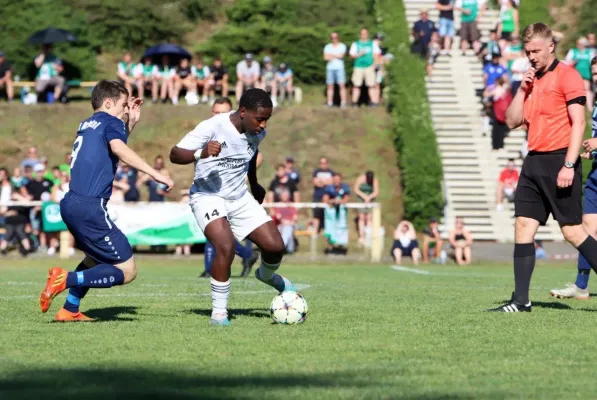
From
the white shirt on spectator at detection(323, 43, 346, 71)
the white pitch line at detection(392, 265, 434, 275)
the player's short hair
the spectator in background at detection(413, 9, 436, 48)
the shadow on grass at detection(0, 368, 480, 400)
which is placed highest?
the spectator in background at detection(413, 9, 436, 48)

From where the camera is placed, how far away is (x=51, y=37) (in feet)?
107

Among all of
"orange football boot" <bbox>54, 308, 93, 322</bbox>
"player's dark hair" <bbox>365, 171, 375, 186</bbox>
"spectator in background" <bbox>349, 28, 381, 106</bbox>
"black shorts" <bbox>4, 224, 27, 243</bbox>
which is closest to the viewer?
"orange football boot" <bbox>54, 308, 93, 322</bbox>

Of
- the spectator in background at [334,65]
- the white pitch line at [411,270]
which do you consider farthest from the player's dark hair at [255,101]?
A: the spectator in background at [334,65]

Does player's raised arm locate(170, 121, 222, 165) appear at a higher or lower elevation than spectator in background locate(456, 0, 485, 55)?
lower

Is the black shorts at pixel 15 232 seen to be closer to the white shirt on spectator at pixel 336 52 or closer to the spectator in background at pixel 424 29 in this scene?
the white shirt on spectator at pixel 336 52

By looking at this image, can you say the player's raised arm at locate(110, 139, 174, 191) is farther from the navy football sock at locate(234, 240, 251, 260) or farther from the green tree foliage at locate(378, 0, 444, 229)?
the green tree foliage at locate(378, 0, 444, 229)

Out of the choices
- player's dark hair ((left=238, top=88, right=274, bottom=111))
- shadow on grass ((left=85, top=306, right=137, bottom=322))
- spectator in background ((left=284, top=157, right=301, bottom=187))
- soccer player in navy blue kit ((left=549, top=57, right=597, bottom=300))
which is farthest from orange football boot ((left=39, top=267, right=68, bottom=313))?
spectator in background ((left=284, top=157, right=301, bottom=187))

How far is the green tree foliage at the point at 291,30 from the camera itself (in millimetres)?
37062

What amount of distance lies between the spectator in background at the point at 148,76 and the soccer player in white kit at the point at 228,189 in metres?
22.7

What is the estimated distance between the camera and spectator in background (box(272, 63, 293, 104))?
3353 cm

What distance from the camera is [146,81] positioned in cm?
3366

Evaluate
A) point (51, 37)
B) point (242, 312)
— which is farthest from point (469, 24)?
point (242, 312)

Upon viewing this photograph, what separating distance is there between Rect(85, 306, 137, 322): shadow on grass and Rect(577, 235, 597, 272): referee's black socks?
4.16m

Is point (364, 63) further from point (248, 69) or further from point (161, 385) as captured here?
point (161, 385)
